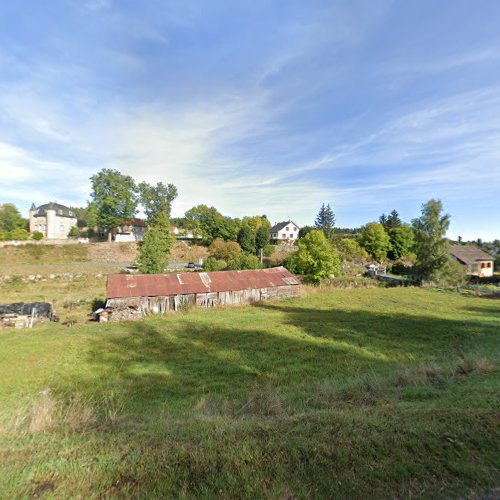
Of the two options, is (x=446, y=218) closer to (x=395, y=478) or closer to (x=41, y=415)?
(x=395, y=478)

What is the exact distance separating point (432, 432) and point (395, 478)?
148 cm

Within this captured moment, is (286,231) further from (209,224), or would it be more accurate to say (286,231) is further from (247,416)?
(247,416)

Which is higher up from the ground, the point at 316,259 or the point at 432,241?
the point at 432,241

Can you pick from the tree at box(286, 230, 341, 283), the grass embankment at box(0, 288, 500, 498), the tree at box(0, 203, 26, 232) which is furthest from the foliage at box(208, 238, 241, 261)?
the tree at box(0, 203, 26, 232)

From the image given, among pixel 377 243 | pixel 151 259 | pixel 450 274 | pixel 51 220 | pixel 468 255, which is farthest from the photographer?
pixel 51 220

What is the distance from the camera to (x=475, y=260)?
48.5 m

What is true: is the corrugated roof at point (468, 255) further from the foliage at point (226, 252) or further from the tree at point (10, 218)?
the tree at point (10, 218)

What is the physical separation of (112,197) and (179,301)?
43.4m

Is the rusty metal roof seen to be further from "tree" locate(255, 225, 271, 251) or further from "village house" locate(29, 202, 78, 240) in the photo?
"village house" locate(29, 202, 78, 240)

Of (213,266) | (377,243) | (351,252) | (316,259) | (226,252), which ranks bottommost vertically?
(213,266)

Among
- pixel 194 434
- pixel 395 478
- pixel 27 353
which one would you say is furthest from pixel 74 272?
pixel 395 478

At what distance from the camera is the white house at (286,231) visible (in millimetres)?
81438

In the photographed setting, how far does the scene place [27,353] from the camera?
1330 cm

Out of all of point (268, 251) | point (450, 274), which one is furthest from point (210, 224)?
point (450, 274)
